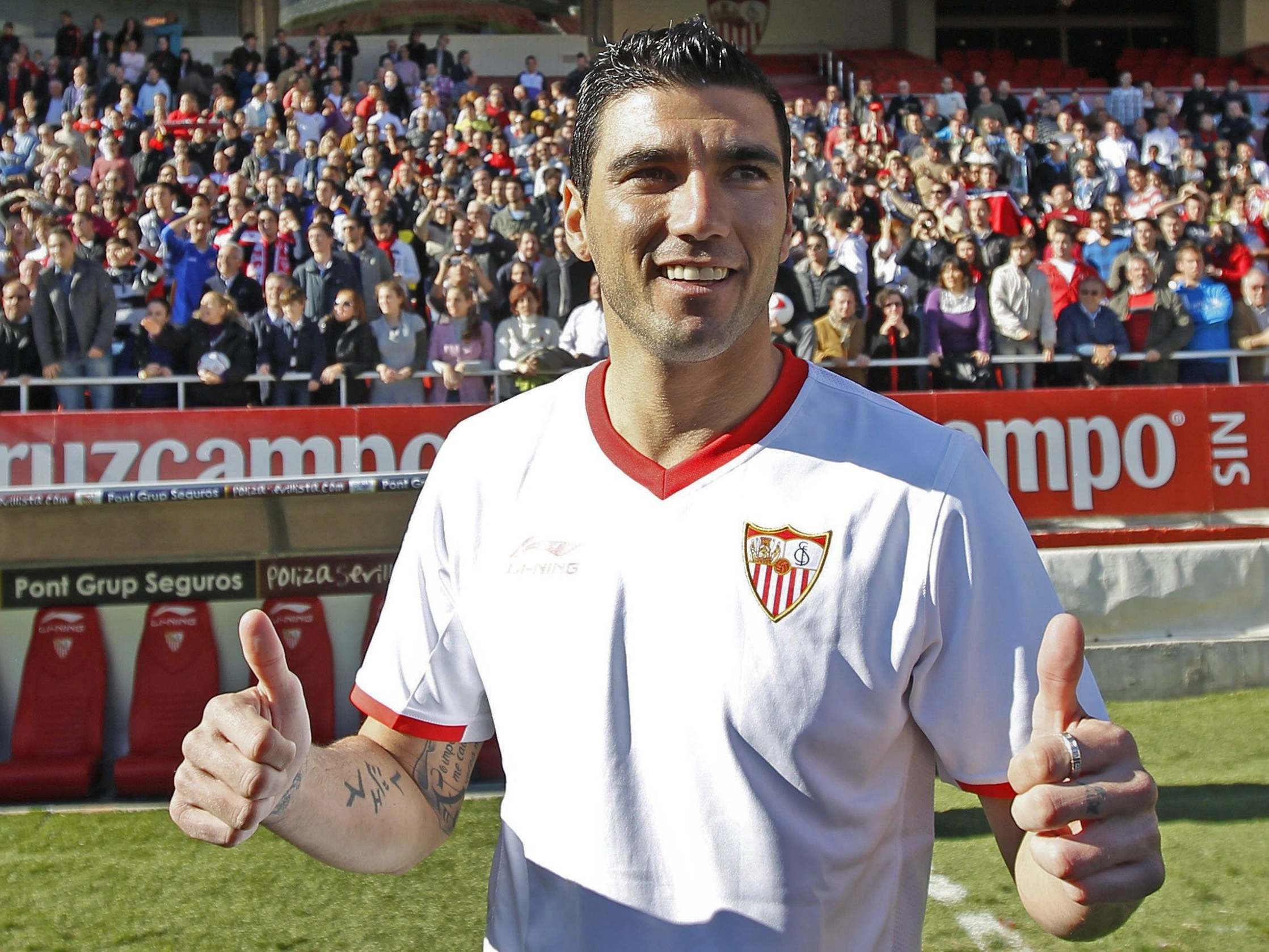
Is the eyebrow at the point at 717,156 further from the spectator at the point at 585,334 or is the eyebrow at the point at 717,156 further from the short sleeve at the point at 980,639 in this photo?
the spectator at the point at 585,334

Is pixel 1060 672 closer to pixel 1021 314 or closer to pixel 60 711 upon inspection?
pixel 60 711

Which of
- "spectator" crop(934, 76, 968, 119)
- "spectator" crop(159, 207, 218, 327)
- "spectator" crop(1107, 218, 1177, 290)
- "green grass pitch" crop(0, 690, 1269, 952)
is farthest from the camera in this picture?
"spectator" crop(934, 76, 968, 119)

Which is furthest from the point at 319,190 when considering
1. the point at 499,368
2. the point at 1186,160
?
the point at 1186,160

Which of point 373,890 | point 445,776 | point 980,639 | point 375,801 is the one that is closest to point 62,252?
point 373,890

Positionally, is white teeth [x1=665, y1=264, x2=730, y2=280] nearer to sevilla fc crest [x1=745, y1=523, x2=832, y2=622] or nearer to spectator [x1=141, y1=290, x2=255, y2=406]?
sevilla fc crest [x1=745, y1=523, x2=832, y2=622]

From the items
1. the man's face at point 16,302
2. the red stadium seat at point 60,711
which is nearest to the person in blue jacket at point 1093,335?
the red stadium seat at point 60,711

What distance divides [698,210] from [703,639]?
59 cm

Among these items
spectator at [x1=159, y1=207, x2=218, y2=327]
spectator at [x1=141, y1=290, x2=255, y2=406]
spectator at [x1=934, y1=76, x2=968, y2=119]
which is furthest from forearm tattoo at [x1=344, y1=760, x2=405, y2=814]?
spectator at [x1=934, y1=76, x2=968, y2=119]

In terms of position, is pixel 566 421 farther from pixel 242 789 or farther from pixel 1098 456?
pixel 1098 456

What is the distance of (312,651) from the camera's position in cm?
634

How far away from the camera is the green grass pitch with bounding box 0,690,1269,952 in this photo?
4344 millimetres

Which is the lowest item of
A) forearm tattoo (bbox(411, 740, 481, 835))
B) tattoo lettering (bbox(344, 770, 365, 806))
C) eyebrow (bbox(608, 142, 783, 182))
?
forearm tattoo (bbox(411, 740, 481, 835))

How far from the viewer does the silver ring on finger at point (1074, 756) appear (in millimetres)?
1455

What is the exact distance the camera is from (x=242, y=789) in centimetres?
163
